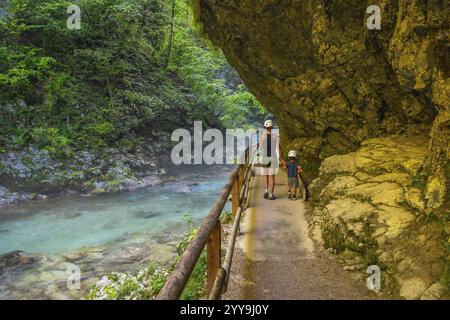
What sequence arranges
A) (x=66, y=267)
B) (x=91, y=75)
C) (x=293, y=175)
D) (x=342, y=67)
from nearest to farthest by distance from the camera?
(x=342, y=67), (x=293, y=175), (x=66, y=267), (x=91, y=75)

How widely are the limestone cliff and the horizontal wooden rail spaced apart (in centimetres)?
283

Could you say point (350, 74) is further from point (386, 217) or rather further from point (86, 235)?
point (86, 235)

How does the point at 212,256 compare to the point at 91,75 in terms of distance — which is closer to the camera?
the point at 212,256

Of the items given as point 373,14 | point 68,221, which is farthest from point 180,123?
point 373,14

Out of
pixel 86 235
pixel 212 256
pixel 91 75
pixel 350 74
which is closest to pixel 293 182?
pixel 350 74

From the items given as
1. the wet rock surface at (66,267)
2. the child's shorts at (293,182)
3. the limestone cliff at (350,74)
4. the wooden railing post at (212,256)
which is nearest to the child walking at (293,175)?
the child's shorts at (293,182)

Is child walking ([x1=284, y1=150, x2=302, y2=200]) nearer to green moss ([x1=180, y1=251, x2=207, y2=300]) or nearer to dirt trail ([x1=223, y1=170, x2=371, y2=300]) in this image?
dirt trail ([x1=223, y1=170, x2=371, y2=300])

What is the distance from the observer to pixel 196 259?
9.83 feet

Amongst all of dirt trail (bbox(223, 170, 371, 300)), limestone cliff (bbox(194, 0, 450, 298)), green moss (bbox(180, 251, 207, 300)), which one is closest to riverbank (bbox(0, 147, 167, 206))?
limestone cliff (bbox(194, 0, 450, 298))

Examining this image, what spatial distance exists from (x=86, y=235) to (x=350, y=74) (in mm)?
9419

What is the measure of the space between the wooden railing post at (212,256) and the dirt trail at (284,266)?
66cm

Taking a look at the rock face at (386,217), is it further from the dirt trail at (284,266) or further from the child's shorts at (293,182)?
the child's shorts at (293,182)

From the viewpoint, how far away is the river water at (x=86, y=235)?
918 cm

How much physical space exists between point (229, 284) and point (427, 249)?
2.48m
